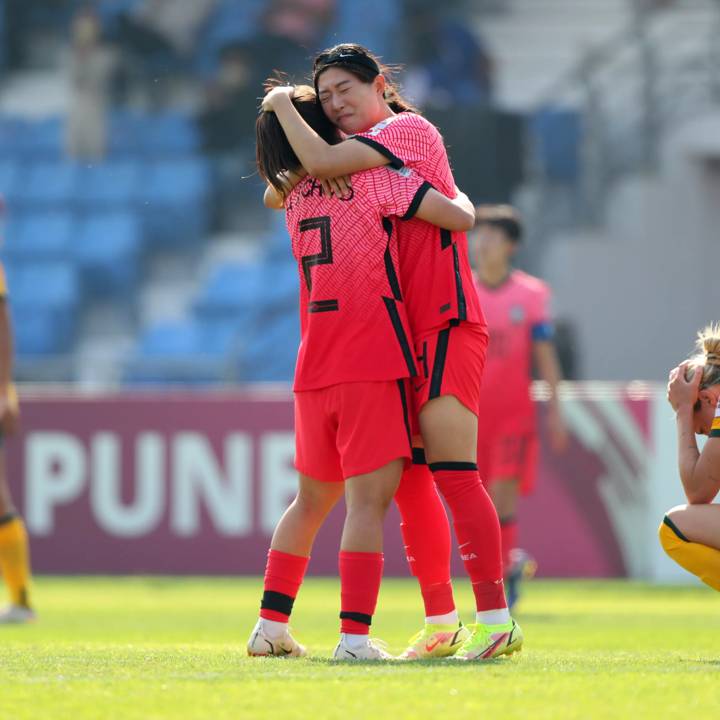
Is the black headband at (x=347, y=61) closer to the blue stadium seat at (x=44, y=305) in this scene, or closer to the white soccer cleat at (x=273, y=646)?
the white soccer cleat at (x=273, y=646)

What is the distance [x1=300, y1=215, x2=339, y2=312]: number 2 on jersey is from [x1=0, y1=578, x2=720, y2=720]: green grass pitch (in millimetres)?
1066

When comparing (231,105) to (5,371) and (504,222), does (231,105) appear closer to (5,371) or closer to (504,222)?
(504,222)

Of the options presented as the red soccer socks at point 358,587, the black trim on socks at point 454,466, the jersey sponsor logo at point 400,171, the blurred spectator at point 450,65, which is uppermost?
the blurred spectator at point 450,65

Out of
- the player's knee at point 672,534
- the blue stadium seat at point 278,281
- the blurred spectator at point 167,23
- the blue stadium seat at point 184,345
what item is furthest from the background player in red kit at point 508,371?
the blurred spectator at point 167,23

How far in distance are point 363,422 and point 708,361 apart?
1.21m

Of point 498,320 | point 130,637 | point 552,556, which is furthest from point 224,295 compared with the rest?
point 130,637

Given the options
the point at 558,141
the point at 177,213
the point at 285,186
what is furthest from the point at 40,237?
the point at 285,186

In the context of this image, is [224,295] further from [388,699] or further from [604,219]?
[388,699]

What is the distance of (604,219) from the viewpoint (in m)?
17.8

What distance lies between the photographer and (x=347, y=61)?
5.38 metres

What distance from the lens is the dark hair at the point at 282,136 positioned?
5.45m

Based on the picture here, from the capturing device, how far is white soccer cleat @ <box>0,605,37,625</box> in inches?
336

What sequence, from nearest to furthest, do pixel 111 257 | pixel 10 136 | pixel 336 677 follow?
pixel 336 677 → pixel 111 257 → pixel 10 136

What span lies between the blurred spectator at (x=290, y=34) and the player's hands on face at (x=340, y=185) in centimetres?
1358
